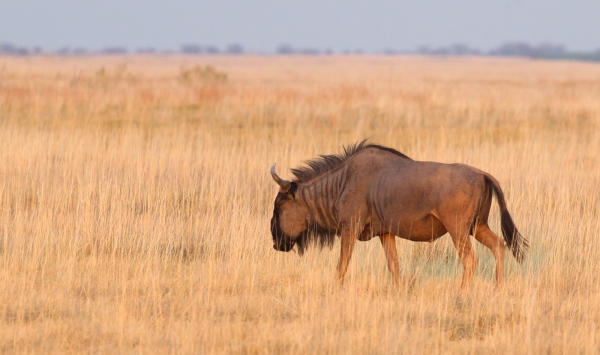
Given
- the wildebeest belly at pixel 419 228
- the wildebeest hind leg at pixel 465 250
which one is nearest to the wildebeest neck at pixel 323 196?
the wildebeest belly at pixel 419 228

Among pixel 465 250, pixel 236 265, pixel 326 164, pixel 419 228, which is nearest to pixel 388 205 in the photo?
pixel 419 228

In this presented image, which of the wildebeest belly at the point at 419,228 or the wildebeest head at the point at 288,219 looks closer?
the wildebeest belly at the point at 419,228

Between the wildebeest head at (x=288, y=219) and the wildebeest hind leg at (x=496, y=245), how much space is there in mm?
1436

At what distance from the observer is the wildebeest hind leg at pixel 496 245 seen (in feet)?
20.5

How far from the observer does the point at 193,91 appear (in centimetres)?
2250

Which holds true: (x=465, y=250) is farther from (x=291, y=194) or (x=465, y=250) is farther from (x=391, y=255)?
(x=291, y=194)

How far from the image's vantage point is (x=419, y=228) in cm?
618

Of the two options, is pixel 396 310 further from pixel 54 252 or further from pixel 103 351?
pixel 54 252

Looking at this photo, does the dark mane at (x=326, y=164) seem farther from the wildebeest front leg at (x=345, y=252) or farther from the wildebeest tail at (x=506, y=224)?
the wildebeest tail at (x=506, y=224)

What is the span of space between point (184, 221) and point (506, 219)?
3737mm

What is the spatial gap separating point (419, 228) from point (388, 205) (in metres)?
0.29

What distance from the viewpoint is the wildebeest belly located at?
20.1ft

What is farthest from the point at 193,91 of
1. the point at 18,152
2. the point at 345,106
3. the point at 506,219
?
the point at 506,219

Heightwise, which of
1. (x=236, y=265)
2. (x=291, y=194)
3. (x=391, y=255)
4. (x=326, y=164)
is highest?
(x=326, y=164)
